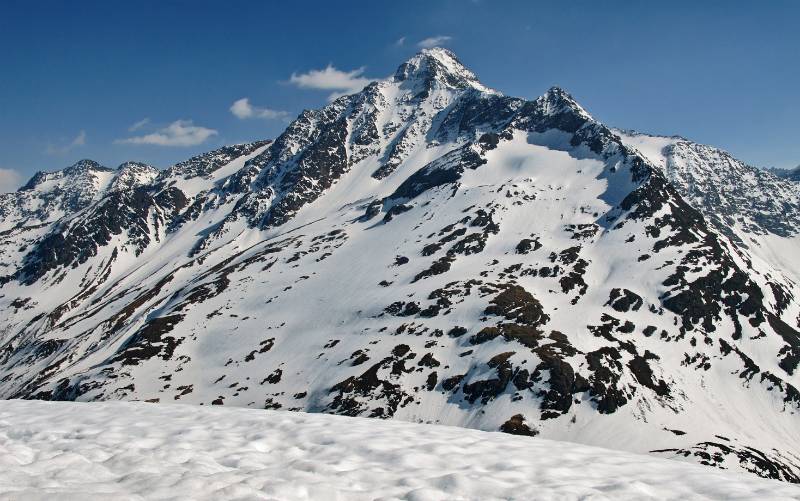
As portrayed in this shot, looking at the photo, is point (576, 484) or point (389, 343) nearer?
point (576, 484)

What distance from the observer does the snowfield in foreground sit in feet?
28.3

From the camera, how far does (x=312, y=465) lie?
998 centimetres

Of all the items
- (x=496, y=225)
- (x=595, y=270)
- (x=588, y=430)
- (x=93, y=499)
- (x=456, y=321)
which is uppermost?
(x=496, y=225)

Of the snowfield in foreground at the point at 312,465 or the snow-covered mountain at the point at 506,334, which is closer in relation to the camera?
the snowfield in foreground at the point at 312,465

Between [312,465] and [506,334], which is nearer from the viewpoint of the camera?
[312,465]

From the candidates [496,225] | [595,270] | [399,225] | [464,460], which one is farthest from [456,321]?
[464,460]

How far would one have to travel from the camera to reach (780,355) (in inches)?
4065

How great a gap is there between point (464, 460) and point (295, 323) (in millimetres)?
122087

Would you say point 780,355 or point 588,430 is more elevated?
point 780,355

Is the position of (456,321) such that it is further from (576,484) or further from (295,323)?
(576,484)

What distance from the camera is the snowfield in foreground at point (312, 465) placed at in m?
8.64

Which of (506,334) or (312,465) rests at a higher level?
(506,334)

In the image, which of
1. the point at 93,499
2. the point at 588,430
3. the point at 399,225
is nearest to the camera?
the point at 93,499

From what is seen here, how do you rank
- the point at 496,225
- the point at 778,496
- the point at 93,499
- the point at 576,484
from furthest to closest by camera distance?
the point at 496,225 < the point at 576,484 < the point at 778,496 < the point at 93,499
